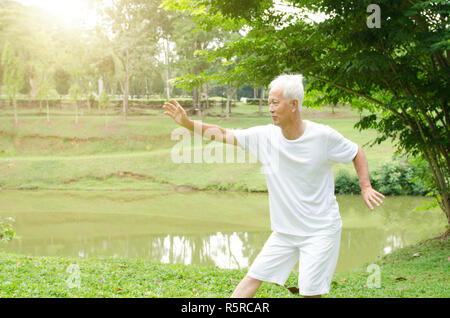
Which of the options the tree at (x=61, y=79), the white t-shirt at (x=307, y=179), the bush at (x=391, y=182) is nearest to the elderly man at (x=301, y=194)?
the white t-shirt at (x=307, y=179)

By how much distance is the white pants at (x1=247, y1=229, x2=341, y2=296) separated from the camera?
3.04 meters

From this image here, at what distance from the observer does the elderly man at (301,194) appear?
308 cm

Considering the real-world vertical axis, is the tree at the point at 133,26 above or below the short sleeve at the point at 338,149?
above

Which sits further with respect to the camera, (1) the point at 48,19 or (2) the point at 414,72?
(1) the point at 48,19

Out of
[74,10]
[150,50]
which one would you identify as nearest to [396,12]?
[150,50]


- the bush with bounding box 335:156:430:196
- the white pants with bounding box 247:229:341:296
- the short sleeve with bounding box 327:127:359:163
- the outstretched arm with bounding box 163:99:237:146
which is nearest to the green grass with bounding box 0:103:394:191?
the bush with bounding box 335:156:430:196

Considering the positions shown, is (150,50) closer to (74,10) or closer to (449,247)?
(74,10)

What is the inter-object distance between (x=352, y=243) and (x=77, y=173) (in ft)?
54.4

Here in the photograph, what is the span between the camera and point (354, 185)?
19766mm

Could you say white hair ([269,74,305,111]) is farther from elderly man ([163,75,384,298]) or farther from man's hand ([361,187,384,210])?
man's hand ([361,187,384,210])

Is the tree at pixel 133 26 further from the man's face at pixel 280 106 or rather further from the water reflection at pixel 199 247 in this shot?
the man's face at pixel 280 106

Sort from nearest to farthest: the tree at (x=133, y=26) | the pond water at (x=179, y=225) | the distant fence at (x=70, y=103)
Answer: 1. the pond water at (x=179, y=225)
2. the tree at (x=133, y=26)
3. the distant fence at (x=70, y=103)
